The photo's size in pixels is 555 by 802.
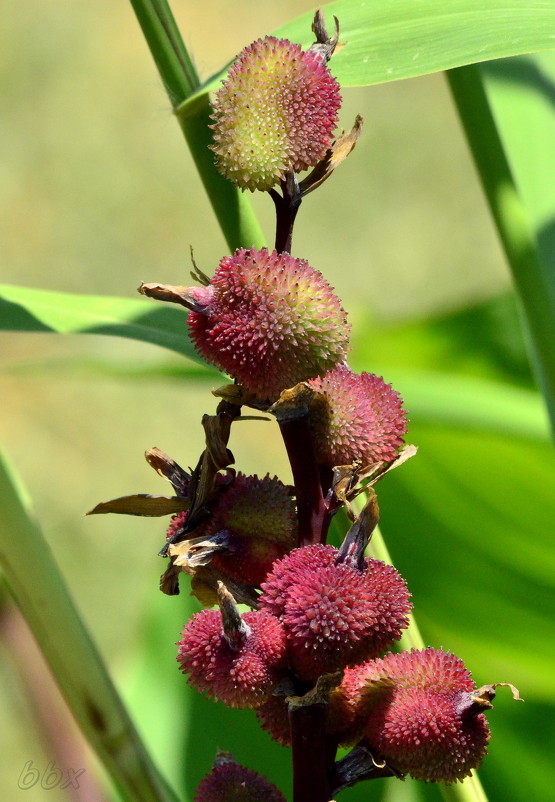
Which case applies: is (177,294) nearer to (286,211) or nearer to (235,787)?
(286,211)

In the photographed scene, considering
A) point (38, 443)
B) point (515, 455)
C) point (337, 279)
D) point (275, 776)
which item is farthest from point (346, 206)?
point (275, 776)

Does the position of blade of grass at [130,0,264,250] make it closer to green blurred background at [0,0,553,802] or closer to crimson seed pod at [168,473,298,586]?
crimson seed pod at [168,473,298,586]

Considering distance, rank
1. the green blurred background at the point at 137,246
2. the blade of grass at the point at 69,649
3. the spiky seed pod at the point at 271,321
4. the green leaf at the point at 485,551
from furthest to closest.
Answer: the green blurred background at the point at 137,246 < the green leaf at the point at 485,551 < the blade of grass at the point at 69,649 < the spiky seed pod at the point at 271,321

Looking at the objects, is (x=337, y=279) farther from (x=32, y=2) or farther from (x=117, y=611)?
(x=32, y=2)

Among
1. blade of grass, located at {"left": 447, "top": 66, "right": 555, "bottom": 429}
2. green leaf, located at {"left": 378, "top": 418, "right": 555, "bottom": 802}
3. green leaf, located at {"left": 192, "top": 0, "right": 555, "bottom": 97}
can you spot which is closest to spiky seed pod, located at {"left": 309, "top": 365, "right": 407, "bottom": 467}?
green leaf, located at {"left": 192, "top": 0, "right": 555, "bottom": 97}

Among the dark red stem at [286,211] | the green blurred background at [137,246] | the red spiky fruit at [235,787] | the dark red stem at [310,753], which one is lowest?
the green blurred background at [137,246]

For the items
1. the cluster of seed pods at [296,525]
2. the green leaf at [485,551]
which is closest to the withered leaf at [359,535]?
the cluster of seed pods at [296,525]

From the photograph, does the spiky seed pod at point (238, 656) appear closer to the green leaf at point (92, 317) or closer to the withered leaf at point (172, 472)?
the withered leaf at point (172, 472)
